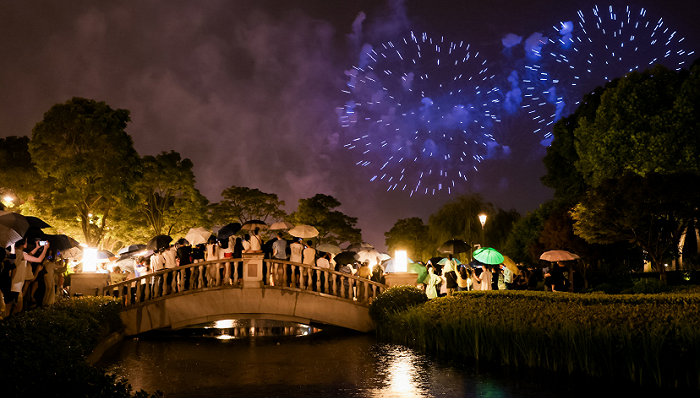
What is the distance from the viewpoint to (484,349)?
12.2 m

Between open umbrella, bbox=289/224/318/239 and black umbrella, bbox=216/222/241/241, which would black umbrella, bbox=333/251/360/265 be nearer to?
open umbrella, bbox=289/224/318/239

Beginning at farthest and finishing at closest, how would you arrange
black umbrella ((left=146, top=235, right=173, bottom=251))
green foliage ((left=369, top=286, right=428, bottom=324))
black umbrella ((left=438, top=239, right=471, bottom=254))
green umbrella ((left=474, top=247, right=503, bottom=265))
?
black umbrella ((left=438, top=239, right=471, bottom=254)) < black umbrella ((left=146, top=235, right=173, bottom=251)) < green umbrella ((left=474, top=247, right=503, bottom=265)) < green foliage ((left=369, top=286, right=428, bottom=324))

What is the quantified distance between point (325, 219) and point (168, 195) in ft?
57.5

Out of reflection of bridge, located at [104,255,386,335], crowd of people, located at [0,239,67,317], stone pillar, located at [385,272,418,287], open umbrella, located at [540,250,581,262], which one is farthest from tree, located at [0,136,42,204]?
open umbrella, located at [540,250,581,262]

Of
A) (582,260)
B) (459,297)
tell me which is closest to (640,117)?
(582,260)

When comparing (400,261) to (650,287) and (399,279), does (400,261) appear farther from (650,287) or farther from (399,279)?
(650,287)

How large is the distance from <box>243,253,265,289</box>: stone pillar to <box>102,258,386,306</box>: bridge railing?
7.7 inches

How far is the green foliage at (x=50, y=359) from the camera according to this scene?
5.43 meters

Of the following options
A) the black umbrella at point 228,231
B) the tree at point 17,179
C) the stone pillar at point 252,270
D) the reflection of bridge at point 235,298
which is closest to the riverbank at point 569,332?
the reflection of bridge at point 235,298

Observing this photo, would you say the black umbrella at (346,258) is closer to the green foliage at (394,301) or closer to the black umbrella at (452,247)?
the black umbrella at (452,247)

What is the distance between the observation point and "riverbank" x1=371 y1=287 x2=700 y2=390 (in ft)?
29.8

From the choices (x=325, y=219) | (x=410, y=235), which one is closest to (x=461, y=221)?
(x=325, y=219)

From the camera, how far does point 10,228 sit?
1243 cm

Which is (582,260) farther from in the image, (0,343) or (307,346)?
(0,343)
